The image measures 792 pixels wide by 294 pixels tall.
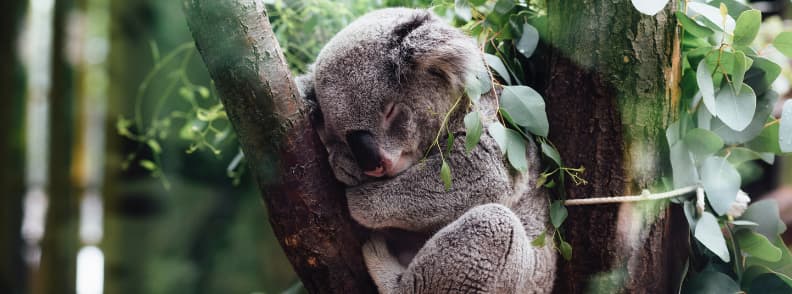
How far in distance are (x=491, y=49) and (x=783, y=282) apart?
3.53 ft

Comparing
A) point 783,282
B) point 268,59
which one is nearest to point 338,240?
point 268,59

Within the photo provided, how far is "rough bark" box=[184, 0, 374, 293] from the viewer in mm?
1455

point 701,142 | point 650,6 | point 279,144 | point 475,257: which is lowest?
point 475,257

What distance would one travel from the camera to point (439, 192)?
1819 millimetres

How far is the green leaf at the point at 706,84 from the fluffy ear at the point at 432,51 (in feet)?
1.87

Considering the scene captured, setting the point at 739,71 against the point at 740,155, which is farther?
the point at 740,155

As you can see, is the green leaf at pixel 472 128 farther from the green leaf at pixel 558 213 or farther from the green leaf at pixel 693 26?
the green leaf at pixel 693 26

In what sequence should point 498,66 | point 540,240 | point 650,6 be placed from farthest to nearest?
point 498,66
point 540,240
point 650,6

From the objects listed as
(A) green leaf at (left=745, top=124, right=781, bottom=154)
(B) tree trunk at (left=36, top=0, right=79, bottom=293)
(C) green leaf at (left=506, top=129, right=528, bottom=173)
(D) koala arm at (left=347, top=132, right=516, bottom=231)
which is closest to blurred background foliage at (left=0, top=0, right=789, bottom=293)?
(B) tree trunk at (left=36, top=0, right=79, bottom=293)

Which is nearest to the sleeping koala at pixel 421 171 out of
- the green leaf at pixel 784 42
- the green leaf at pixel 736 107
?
the green leaf at pixel 736 107

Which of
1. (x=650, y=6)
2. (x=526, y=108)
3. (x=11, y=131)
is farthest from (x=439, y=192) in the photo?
(x=11, y=131)

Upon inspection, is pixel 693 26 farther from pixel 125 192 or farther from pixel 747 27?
pixel 125 192

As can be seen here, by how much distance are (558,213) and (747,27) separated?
2.31ft

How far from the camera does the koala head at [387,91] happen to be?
181 cm
